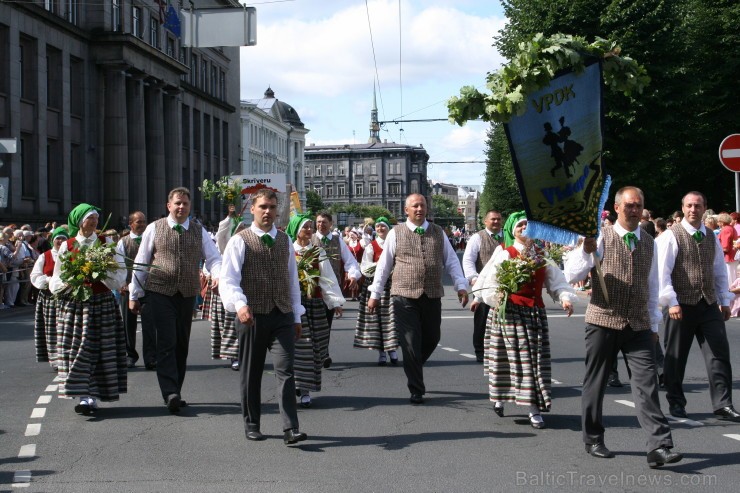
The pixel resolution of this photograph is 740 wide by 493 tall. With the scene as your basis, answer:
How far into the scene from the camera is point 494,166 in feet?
203

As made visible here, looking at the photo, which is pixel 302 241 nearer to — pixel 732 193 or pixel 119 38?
pixel 732 193

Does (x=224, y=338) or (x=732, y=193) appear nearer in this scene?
(x=224, y=338)

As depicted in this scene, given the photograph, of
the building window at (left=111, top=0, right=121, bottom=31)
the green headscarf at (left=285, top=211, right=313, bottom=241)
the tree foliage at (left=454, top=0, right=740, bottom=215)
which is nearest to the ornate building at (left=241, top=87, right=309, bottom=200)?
the building window at (left=111, top=0, right=121, bottom=31)

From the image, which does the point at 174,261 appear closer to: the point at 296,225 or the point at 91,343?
the point at 91,343

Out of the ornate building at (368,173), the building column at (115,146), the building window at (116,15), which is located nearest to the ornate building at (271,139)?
the building window at (116,15)

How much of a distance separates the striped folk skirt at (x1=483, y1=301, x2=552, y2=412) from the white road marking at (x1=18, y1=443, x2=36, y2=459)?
3.66 meters

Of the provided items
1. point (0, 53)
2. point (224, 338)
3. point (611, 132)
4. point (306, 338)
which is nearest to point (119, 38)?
point (0, 53)

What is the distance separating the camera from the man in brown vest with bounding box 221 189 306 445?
7448 millimetres

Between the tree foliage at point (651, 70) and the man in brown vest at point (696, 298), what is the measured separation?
72.3 feet

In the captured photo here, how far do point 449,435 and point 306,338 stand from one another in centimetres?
184

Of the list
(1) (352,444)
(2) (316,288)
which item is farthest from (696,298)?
(2) (316,288)

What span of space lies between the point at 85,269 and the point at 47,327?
161cm

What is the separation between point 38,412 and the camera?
29.2 feet

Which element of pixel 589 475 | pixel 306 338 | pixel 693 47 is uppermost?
pixel 693 47
